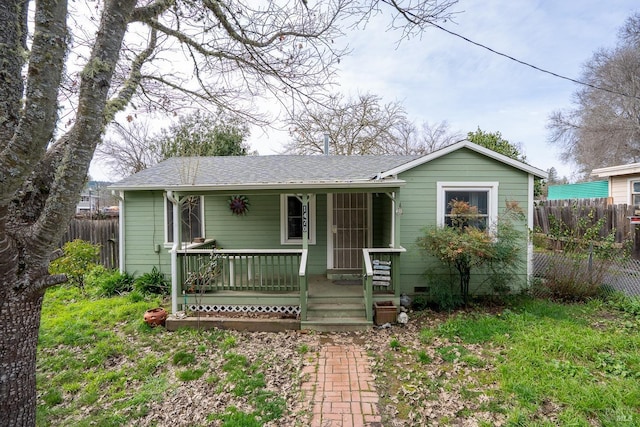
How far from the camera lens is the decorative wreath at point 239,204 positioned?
24.7 feet

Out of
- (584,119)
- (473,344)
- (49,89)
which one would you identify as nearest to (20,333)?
(49,89)

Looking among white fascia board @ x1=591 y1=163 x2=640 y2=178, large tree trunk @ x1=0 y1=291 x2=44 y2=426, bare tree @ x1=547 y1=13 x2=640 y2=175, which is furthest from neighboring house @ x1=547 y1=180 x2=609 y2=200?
large tree trunk @ x1=0 y1=291 x2=44 y2=426

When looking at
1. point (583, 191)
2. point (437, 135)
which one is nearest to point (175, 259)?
point (583, 191)

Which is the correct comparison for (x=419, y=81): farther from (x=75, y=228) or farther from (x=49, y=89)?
(x=75, y=228)

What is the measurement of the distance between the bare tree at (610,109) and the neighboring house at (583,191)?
3.63m

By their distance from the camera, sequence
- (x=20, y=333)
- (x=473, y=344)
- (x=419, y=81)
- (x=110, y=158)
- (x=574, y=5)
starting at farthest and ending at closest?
(x=110, y=158), (x=419, y=81), (x=574, y=5), (x=473, y=344), (x=20, y=333)

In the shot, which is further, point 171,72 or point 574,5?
point 574,5

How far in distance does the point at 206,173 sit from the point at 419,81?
25.3 feet

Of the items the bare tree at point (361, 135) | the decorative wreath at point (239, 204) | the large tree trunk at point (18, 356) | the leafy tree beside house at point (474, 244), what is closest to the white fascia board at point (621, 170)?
the leafy tree beside house at point (474, 244)

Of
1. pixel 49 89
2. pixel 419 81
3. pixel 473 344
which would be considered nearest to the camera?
pixel 49 89

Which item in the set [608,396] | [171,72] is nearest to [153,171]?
[171,72]

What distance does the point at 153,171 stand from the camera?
27.7ft

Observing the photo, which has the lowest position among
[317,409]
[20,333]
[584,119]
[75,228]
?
[317,409]

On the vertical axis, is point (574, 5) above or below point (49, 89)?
above
